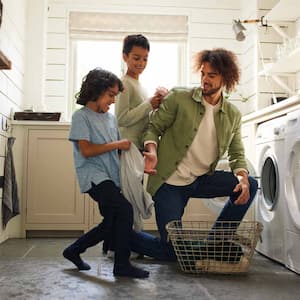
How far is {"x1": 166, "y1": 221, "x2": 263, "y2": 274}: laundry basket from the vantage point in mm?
1973

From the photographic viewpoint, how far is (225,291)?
66.5 inches

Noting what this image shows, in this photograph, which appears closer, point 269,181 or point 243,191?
point 243,191

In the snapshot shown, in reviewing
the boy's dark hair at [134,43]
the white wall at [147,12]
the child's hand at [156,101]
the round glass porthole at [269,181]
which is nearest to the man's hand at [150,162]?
the child's hand at [156,101]

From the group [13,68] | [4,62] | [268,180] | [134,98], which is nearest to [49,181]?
[13,68]

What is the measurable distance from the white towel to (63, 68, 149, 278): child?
41mm

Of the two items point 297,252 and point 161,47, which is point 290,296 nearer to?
point 297,252

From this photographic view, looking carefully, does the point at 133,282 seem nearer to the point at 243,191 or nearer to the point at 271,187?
the point at 243,191

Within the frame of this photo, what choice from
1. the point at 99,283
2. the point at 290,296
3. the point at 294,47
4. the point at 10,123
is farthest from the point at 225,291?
the point at 10,123

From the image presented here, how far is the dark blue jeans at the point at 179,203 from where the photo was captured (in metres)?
2.09

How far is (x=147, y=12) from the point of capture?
407cm

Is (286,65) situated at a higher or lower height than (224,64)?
higher

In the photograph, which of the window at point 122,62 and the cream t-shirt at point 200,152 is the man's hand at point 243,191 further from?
the window at point 122,62

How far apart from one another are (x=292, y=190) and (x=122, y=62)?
2.46 m

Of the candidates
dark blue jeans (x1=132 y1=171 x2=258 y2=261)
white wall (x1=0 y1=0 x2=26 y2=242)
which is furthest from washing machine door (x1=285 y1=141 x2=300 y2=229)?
white wall (x1=0 y1=0 x2=26 y2=242)
